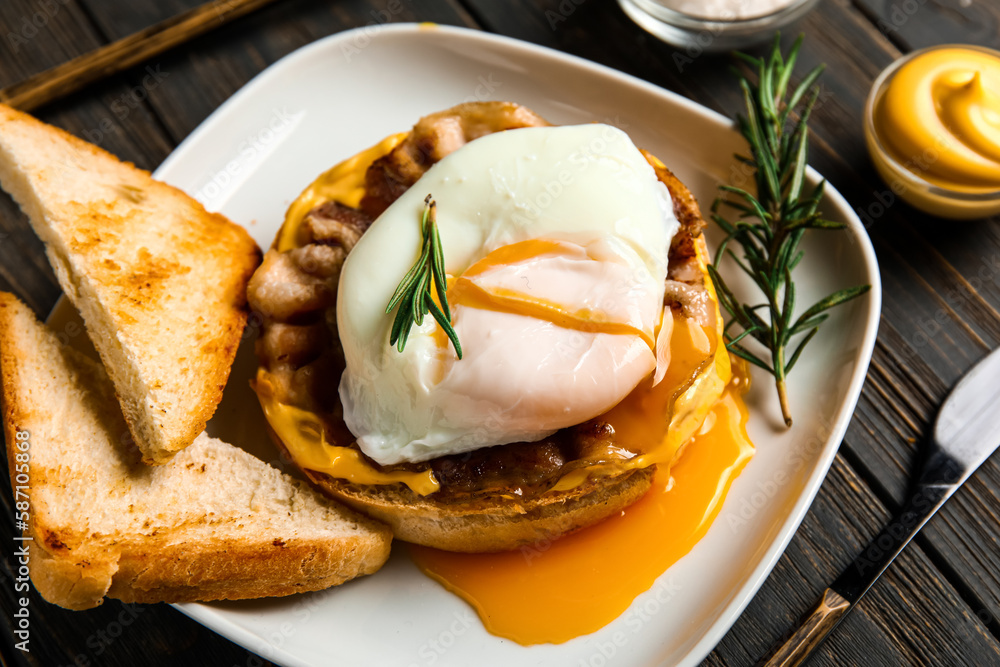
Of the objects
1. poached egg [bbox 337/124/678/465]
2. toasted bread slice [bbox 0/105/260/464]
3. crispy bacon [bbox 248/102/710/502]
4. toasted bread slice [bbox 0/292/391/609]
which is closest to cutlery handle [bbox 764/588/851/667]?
crispy bacon [bbox 248/102/710/502]

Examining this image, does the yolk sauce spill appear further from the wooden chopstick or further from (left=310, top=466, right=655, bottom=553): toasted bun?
the wooden chopstick

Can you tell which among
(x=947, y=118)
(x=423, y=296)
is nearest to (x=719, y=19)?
(x=947, y=118)

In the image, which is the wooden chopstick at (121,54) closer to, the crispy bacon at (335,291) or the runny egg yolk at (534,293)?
the crispy bacon at (335,291)

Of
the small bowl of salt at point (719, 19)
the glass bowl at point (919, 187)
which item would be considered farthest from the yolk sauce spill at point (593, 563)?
the small bowl of salt at point (719, 19)

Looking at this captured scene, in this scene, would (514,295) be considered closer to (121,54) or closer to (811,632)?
(811,632)

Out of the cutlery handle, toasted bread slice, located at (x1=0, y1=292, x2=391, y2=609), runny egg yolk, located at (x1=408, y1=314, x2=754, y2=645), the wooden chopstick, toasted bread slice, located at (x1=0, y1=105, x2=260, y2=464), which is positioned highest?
the wooden chopstick
